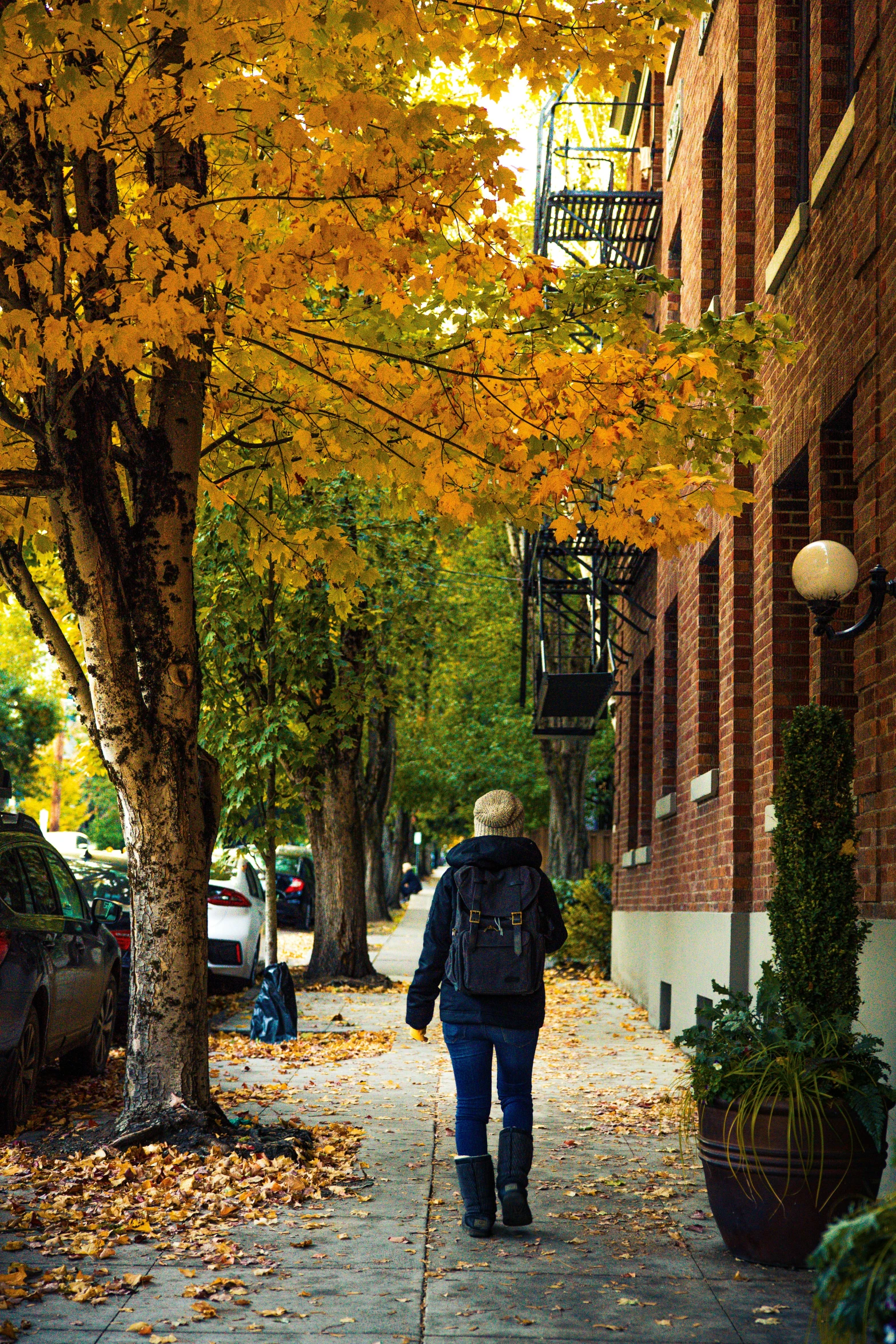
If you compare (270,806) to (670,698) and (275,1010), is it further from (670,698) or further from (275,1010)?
(670,698)

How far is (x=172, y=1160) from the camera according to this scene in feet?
22.2

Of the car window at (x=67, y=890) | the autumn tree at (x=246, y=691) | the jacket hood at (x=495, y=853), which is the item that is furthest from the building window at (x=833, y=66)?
the autumn tree at (x=246, y=691)

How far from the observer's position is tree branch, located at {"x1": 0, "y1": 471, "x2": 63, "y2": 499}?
7.05 metres

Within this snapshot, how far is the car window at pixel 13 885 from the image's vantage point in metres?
7.99

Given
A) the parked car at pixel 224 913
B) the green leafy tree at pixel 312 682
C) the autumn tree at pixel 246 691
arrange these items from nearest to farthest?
the parked car at pixel 224 913 → the autumn tree at pixel 246 691 → the green leafy tree at pixel 312 682

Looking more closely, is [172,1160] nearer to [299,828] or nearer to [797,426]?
[797,426]

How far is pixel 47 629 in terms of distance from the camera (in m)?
7.86

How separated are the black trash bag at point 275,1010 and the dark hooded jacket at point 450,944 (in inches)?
209

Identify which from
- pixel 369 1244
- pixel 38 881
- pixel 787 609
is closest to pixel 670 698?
pixel 787 609

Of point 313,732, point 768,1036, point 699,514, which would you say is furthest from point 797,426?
point 313,732

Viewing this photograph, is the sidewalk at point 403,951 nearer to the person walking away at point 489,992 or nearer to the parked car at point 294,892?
the parked car at point 294,892

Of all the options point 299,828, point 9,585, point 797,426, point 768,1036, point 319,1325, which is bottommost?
point 319,1325

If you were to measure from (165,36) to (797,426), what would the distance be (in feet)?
13.7

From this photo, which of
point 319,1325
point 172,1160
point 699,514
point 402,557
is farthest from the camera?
point 402,557
